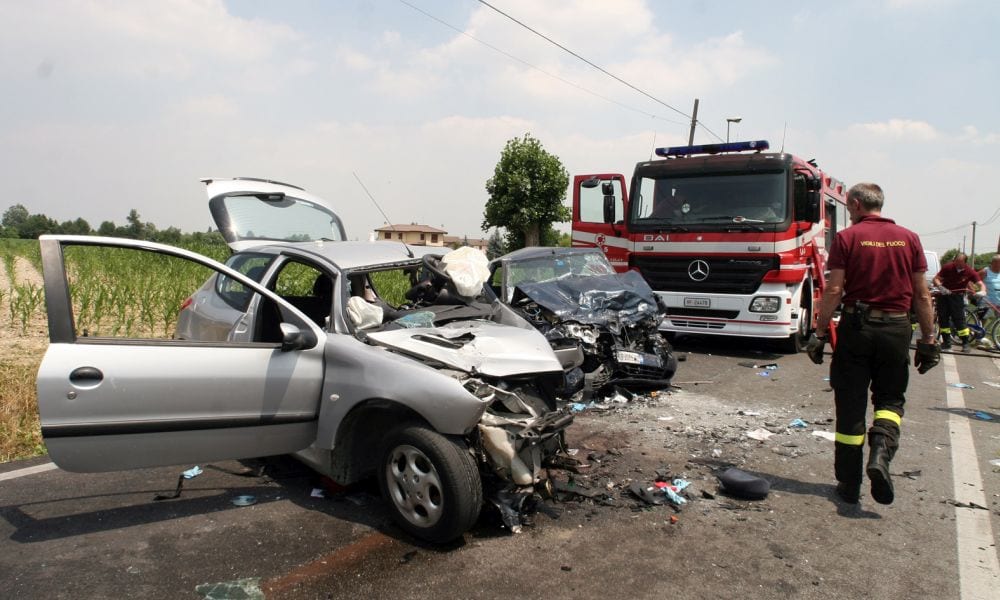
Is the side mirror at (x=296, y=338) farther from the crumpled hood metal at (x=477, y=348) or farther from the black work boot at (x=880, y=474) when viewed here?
the black work boot at (x=880, y=474)

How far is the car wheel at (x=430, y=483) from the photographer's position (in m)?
3.17

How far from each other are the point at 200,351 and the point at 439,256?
231 cm

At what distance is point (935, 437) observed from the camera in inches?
218

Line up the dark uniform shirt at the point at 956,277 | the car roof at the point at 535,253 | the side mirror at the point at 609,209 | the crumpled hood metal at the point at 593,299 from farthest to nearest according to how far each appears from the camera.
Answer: the dark uniform shirt at the point at 956,277
the side mirror at the point at 609,209
the car roof at the point at 535,253
the crumpled hood metal at the point at 593,299

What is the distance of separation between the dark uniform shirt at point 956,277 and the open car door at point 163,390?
1142 centimetres

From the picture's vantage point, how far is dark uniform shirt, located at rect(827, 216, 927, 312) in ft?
13.3

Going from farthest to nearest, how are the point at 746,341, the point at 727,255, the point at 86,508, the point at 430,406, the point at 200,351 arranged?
the point at 746,341 < the point at 727,255 < the point at 86,508 < the point at 200,351 < the point at 430,406

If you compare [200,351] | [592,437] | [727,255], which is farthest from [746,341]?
[200,351]

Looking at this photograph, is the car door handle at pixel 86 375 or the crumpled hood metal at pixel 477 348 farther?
the crumpled hood metal at pixel 477 348

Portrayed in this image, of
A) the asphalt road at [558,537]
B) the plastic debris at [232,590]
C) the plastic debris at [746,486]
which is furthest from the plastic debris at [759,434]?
the plastic debris at [232,590]

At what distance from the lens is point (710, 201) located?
31.2 ft

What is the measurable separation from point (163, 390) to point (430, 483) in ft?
4.89

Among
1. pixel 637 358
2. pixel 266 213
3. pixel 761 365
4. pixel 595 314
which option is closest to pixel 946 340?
pixel 761 365

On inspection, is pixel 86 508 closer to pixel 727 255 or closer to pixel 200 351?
pixel 200 351
